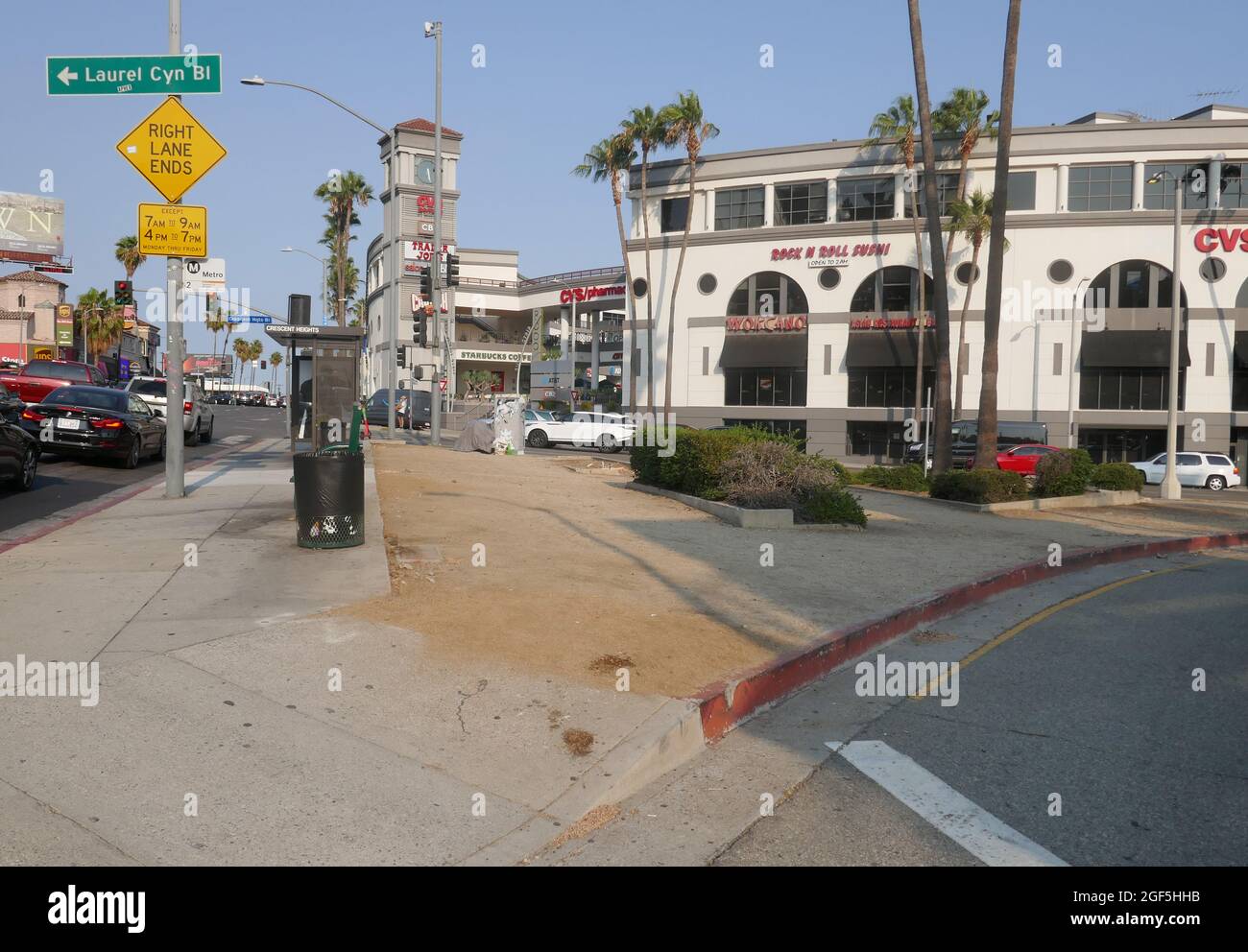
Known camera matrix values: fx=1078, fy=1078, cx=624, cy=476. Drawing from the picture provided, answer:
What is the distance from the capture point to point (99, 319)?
278ft

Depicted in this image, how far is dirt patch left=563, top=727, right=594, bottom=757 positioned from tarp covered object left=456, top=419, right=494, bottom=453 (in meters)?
24.0

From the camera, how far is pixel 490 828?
16.3ft

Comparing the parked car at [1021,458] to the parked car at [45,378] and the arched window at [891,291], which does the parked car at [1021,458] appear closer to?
the arched window at [891,291]

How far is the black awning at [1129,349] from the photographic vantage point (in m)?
42.7

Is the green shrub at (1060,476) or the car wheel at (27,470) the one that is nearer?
the car wheel at (27,470)

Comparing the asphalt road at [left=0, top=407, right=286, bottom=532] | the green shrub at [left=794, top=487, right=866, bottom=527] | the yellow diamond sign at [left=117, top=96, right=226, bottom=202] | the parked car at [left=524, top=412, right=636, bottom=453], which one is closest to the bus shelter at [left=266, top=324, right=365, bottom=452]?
the asphalt road at [left=0, top=407, right=286, bottom=532]

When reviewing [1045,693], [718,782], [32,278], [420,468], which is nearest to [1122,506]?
[420,468]

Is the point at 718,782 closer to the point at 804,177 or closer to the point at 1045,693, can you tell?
the point at 1045,693

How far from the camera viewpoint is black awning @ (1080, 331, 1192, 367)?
140 ft

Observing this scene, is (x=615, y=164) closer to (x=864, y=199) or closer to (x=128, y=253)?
(x=864, y=199)

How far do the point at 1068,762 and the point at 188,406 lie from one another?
2636 cm

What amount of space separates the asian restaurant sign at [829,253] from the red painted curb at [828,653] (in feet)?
112

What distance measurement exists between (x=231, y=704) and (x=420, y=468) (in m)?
15.1

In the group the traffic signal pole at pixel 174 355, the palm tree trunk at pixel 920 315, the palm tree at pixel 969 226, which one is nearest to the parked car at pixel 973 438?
the palm tree at pixel 969 226
